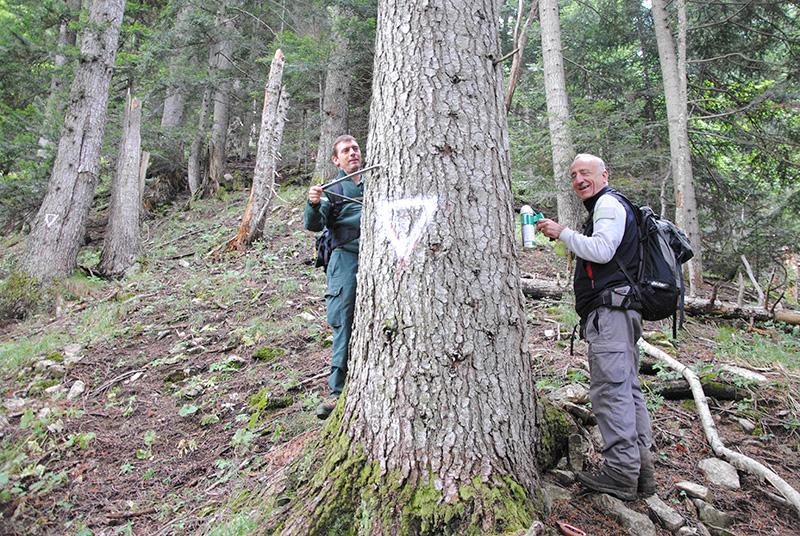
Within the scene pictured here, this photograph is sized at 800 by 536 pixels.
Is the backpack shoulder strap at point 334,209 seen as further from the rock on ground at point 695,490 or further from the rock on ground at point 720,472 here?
the rock on ground at point 720,472

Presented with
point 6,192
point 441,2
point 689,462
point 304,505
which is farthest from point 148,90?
point 689,462

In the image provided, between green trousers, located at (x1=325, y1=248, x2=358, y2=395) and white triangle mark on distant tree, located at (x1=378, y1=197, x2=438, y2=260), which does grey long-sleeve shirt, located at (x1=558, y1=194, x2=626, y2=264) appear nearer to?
white triangle mark on distant tree, located at (x1=378, y1=197, x2=438, y2=260)

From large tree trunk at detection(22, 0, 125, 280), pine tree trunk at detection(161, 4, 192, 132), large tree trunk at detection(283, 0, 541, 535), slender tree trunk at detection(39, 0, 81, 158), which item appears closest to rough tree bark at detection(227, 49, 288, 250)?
large tree trunk at detection(22, 0, 125, 280)

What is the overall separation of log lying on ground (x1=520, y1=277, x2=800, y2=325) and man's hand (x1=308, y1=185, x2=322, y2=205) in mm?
4091

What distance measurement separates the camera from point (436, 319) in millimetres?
2428

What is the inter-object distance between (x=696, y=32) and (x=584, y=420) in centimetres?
1196

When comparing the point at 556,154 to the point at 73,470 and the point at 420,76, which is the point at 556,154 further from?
the point at 73,470

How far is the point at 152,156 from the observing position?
52.8 feet

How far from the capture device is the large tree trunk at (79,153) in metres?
9.12

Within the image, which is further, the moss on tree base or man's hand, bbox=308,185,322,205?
man's hand, bbox=308,185,322,205

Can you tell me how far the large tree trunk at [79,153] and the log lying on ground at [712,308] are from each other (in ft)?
29.0

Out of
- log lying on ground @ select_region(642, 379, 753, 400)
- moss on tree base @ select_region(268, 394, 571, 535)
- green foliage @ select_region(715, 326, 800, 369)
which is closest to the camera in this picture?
moss on tree base @ select_region(268, 394, 571, 535)

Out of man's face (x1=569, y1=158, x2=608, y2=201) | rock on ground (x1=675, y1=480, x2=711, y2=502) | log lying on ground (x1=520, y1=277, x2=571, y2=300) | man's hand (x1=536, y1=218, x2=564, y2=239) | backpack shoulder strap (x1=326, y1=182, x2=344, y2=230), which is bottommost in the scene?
rock on ground (x1=675, y1=480, x2=711, y2=502)

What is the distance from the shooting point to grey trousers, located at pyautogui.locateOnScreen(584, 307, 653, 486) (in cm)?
273
